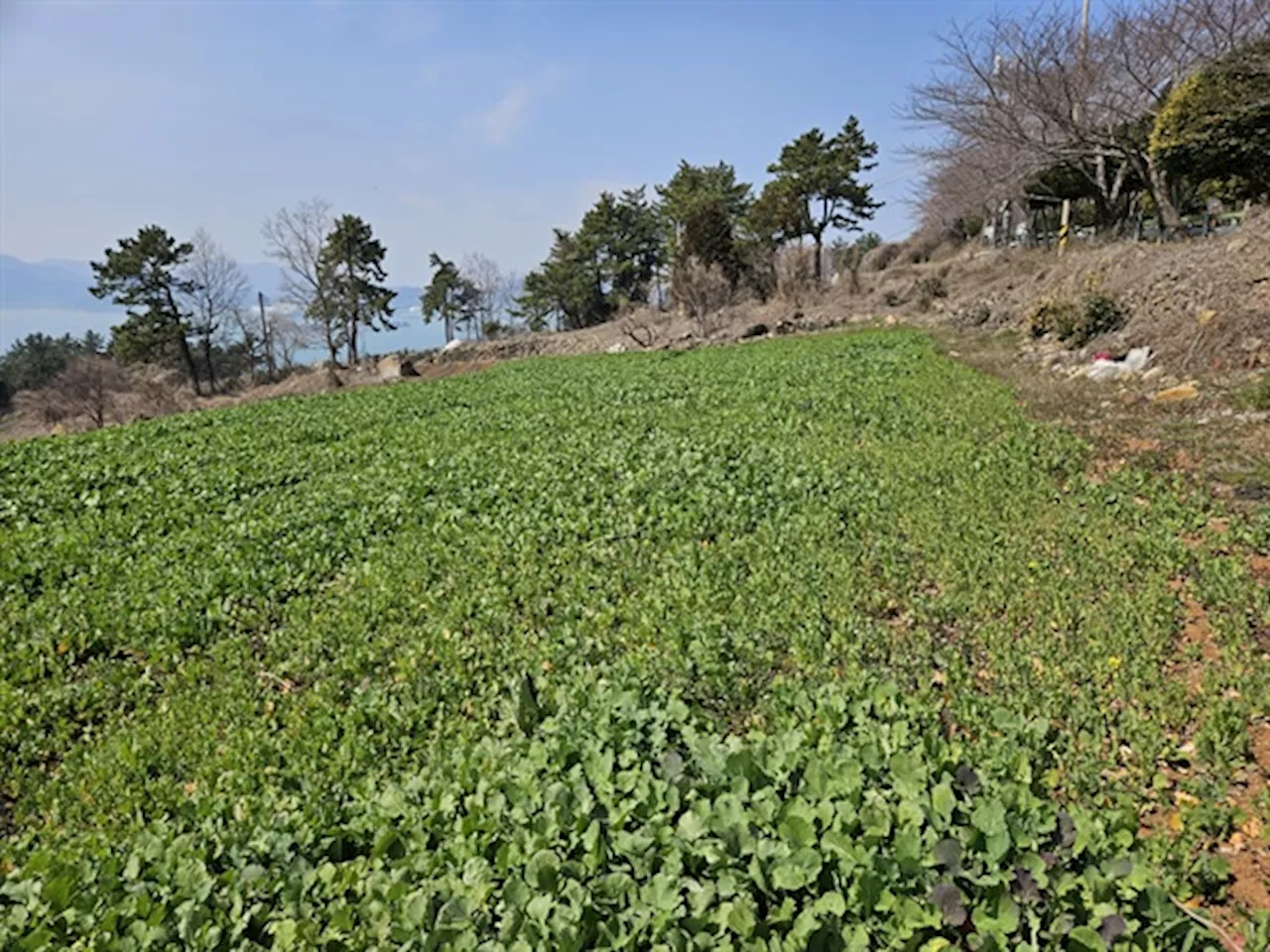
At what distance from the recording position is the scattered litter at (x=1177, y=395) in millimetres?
7992

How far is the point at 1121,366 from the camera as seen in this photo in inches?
397

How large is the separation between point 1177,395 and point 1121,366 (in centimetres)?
221

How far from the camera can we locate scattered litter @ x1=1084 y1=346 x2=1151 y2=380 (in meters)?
9.84

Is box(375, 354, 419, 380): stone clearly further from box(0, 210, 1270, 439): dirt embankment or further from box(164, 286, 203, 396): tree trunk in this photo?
box(164, 286, 203, 396): tree trunk

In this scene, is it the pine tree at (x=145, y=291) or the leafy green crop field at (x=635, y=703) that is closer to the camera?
the leafy green crop field at (x=635, y=703)

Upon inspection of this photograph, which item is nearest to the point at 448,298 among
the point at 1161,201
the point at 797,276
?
the point at 797,276

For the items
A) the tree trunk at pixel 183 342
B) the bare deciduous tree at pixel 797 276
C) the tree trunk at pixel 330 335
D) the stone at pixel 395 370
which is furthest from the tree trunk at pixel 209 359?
the bare deciduous tree at pixel 797 276

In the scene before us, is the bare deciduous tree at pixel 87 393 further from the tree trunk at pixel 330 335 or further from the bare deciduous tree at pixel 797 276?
the bare deciduous tree at pixel 797 276

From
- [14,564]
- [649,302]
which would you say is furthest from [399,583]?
[649,302]

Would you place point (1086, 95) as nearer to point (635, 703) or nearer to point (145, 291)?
point (635, 703)

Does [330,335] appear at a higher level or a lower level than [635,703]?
higher

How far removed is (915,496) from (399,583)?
3893mm

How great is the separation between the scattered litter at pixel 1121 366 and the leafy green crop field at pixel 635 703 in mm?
3679

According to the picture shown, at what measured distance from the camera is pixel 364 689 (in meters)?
3.79
